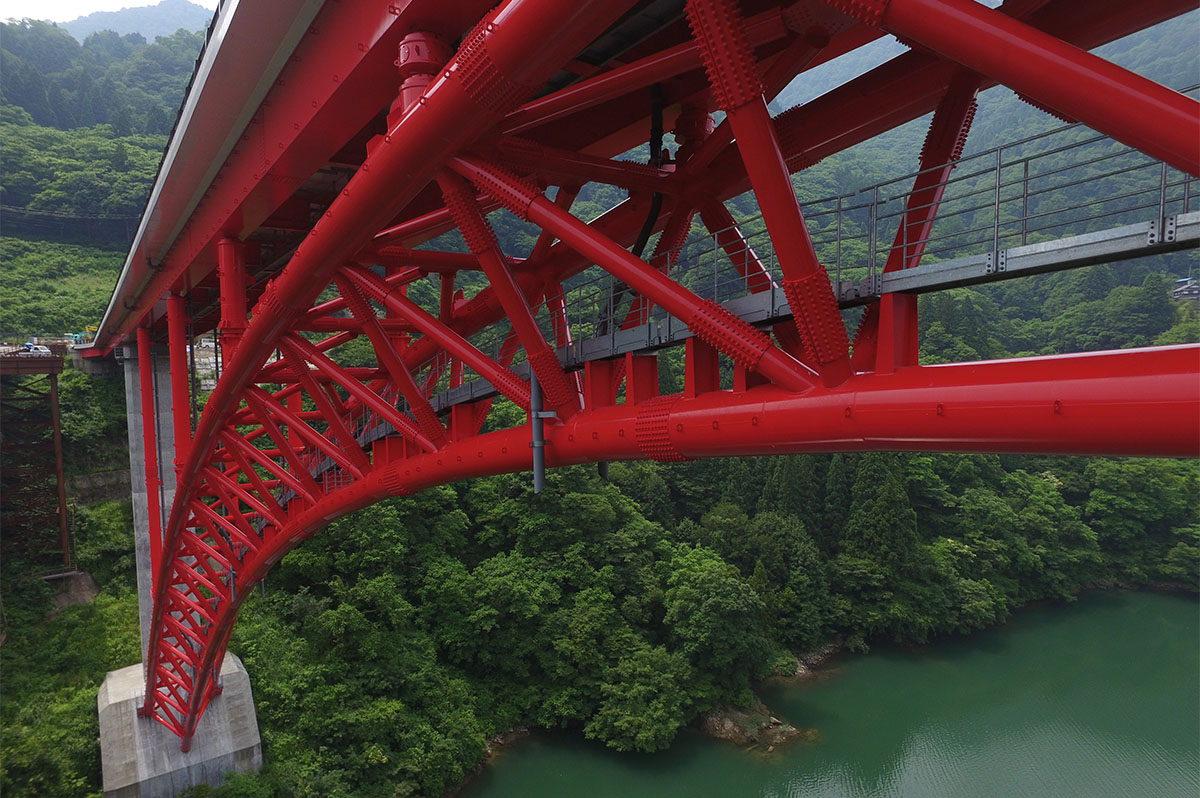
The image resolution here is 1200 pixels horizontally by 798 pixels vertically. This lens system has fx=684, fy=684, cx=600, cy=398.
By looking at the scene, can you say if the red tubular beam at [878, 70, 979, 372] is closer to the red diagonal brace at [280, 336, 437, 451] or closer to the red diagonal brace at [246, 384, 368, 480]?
the red diagonal brace at [280, 336, 437, 451]

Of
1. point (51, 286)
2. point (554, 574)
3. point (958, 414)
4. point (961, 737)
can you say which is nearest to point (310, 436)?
point (958, 414)

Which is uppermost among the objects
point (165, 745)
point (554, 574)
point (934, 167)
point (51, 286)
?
point (51, 286)

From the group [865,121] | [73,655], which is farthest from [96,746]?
[865,121]

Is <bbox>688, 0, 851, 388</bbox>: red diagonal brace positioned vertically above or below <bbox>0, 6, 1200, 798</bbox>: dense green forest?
above

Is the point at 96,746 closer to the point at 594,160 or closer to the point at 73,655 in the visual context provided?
the point at 73,655

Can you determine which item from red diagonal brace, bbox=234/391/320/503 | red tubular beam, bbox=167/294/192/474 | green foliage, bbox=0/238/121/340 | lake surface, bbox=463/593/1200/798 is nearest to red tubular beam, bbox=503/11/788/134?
red diagonal brace, bbox=234/391/320/503

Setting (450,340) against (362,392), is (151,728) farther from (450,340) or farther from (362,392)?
(450,340)

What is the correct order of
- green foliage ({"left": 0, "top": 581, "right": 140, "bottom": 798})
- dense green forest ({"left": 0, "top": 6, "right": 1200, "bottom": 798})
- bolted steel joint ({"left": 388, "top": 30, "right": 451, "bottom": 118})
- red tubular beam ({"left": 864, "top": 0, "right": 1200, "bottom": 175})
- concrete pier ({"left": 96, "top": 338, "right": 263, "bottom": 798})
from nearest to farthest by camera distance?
red tubular beam ({"left": 864, "top": 0, "right": 1200, "bottom": 175}) < bolted steel joint ({"left": 388, "top": 30, "right": 451, "bottom": 118}) < green foliage ({"left": 0, "top": 581, "right": 140, "bottom": 798}) < concrete pier ({"left": 96, "top": 338, "right": 263, "bottom": 798}) < dense green forest ({"left": 0, "top": 6, "right": 1200, "bottom": 798})

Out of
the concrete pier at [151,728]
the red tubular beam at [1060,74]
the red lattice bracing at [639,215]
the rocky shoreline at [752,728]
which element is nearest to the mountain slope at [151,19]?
the concrete pier at [151,728]
